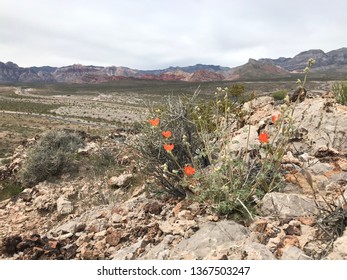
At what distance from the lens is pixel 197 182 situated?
13.1 ft

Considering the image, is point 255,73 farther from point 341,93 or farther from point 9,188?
point 9,188

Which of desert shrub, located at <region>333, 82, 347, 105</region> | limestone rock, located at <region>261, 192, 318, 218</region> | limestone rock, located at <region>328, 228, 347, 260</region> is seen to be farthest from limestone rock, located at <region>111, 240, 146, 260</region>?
desert shrub, located at <region>333, 82, 347, 105</region>

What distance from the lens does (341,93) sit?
249 inches

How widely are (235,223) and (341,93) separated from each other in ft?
14.4

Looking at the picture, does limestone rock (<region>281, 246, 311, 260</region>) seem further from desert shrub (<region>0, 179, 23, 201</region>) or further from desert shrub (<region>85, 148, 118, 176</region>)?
desert shrub (<region>0, 179, 23, 201</region>)

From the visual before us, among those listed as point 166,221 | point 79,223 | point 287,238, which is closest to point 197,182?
point 166,221

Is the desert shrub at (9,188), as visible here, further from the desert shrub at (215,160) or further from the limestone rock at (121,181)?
the desert shrub at (215,160)

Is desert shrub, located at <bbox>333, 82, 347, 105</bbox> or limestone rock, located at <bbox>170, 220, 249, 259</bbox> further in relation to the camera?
desert shrub, located at <bbox>333, 82, 347, 105</bbox>

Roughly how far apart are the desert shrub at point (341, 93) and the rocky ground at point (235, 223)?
678mm

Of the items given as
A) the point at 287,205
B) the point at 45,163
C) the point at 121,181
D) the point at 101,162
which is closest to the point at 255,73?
the point at 101,162

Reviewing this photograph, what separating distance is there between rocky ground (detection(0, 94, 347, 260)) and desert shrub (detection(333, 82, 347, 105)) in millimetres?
678

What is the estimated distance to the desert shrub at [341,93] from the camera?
6169 mm

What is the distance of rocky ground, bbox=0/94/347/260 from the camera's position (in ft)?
9.22

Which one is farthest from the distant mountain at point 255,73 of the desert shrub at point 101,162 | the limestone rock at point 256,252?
the limestone rock at point 256,252
